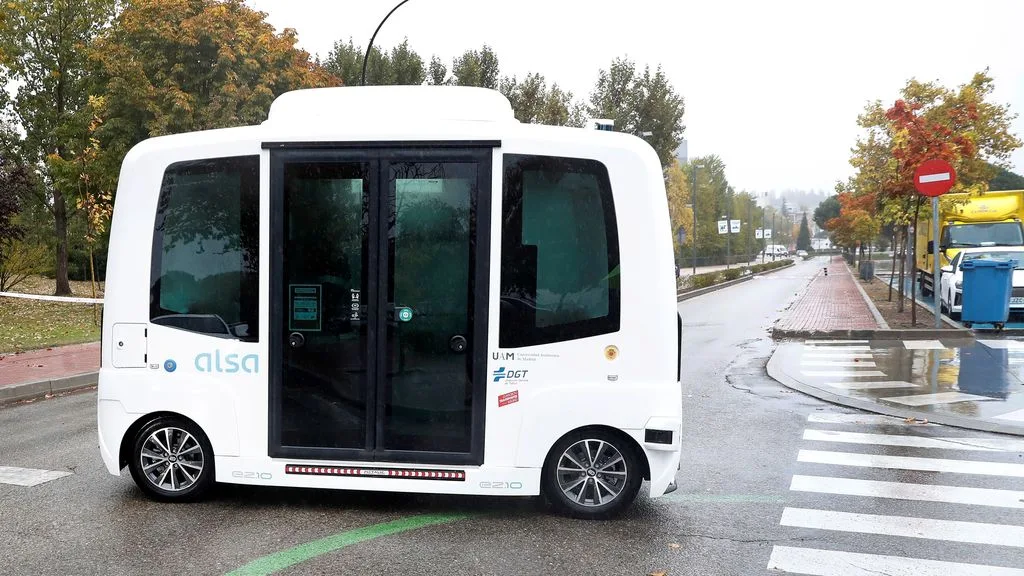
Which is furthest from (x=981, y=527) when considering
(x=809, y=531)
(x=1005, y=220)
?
(x=1005, y=220)

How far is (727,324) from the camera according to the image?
68.9 feet

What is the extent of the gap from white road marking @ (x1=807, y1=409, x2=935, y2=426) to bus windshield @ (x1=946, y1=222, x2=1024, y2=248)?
16.4 metres

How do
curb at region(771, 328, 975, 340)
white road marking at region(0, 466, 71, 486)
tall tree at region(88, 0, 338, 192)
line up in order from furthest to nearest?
tall tree at region(88, 0, 338, 192)
curb at region(771, 328, 975, 340)
white road marking at region(0, 466, 71, 486)

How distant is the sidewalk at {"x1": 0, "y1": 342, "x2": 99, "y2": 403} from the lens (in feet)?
35.5

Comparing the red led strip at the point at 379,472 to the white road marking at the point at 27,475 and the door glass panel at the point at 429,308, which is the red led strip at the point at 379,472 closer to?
the door glass panel at the point at 429,308

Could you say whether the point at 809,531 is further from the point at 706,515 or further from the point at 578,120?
the point at 578,120

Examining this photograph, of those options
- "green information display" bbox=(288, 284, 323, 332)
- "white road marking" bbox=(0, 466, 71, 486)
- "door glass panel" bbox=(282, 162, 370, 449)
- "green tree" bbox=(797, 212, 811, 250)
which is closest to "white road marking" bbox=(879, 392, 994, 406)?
"door glass panel" bbox=(282, 162, 370, 449)

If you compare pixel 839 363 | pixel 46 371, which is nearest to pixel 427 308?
pixel 46 371

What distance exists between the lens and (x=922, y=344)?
14953 millimetres

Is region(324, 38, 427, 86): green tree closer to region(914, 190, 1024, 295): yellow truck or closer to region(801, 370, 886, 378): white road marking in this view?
region(914, 190, 1024, 295): yellow truck

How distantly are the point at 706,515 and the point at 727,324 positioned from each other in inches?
626

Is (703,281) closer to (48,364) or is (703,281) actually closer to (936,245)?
(936,245)

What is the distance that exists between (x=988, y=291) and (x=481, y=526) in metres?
14.7

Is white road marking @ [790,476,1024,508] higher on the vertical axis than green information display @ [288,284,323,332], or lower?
lower
